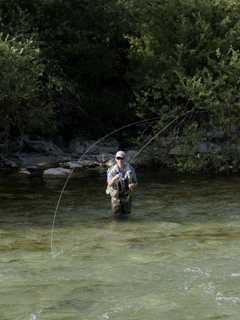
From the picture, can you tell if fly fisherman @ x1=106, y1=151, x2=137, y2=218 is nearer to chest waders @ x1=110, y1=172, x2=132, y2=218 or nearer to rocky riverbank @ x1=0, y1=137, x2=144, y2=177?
chest waders @ x1=110, y1=172, x2=132, y2=218

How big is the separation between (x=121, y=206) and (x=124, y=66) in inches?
552

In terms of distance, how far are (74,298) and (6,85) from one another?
484 inches

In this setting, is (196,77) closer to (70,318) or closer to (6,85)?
(6,85)

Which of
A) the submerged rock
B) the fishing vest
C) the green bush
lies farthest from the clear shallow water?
the green bush

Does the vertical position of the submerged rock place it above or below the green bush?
below

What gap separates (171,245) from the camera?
43.7 feet

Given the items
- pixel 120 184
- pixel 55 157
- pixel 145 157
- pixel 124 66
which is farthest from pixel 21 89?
pixel 124 66

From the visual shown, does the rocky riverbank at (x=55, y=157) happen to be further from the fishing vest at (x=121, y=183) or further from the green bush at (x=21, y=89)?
the fishing vest at (x=121, y=183)

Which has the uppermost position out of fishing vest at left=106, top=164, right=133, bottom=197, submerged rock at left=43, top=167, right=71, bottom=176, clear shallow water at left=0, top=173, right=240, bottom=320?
fishing vest at left=106, top=164, right=133, bottom=197

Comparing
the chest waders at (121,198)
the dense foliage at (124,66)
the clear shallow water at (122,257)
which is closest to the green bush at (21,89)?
the dense foliage at (124,66)

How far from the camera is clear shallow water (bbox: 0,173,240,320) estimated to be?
9805 millimetres

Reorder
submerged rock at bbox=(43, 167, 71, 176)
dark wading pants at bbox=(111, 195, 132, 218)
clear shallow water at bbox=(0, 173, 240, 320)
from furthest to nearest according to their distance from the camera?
submerged rock at bbox=(43, 167, 71, 176), dark wading pants at bbox=(111, 195, 132, 218), clear shallow water at bbox=(0, 173, 240, 320)

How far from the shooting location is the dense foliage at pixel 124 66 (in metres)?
22.9

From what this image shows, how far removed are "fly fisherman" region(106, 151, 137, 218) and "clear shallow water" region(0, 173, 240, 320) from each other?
1.30ft
